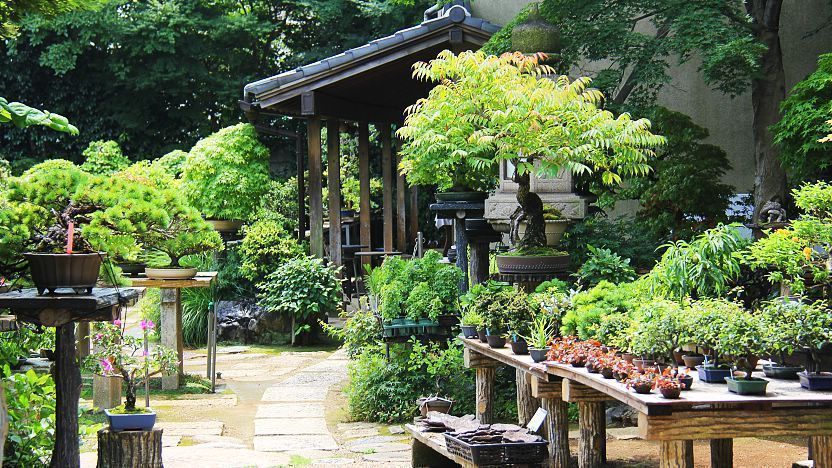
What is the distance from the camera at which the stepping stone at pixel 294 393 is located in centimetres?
1161

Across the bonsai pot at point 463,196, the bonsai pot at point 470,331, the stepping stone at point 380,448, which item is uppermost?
the bonsai pot at point 463,196

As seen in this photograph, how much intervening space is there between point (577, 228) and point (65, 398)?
5.52 m

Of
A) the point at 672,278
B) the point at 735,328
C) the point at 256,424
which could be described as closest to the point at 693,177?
the point at 672,278

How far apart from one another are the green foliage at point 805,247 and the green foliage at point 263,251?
10120mm

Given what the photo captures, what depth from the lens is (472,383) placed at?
33.9 ft

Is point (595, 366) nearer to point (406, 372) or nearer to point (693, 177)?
point (406, 372)

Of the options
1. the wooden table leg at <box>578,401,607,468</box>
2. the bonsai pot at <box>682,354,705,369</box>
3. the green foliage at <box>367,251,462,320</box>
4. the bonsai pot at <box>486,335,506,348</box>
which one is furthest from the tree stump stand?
the bonsai pot at <box>682,354,705,369</box>

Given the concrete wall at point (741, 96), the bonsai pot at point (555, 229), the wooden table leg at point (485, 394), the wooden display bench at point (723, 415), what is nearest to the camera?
the wooden display bench at point (723, 415)

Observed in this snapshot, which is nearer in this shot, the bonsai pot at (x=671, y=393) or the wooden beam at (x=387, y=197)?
the bonsai pot at (x=671, y=393)

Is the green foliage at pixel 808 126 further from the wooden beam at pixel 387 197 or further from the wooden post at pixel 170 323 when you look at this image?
the wooden beam at pixel 387 197

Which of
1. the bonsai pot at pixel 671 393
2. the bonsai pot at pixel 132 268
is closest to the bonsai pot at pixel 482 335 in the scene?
the bonsai pot at pixel 671 393

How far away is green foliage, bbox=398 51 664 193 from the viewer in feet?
27.5

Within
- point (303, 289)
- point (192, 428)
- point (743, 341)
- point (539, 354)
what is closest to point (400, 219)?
point (303, 289)

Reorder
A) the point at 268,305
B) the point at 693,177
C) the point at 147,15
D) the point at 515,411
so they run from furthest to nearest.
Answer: the point at 147,15
the point at 268,305
the point at 693,177
the point at 515,411
